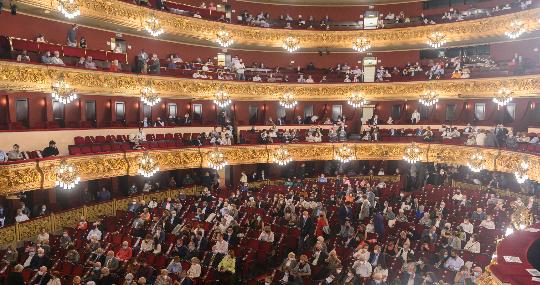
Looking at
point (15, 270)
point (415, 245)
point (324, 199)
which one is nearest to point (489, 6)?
point (324, 199)

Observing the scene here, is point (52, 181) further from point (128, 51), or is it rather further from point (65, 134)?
point (128, 51)

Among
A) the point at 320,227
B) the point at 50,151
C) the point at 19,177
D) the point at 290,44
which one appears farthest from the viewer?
the point at 290,44

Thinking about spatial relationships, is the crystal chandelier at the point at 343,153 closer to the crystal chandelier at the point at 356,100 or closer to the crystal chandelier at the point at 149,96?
the crystal chandelier at the point at 356,100

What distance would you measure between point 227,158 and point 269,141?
2574mm

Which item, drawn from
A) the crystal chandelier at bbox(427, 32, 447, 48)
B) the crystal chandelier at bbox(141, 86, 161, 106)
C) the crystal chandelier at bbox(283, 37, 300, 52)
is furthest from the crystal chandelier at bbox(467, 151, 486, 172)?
the crystal chandelier at bbox(141, 86, 161, 106)

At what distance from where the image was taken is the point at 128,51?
2203 centimetres

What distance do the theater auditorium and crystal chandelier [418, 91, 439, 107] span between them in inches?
7.9

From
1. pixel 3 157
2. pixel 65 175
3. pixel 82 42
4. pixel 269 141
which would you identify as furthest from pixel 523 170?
pixel 82 42

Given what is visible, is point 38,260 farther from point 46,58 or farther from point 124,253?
point 46,58

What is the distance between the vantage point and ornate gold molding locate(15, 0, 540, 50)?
63.1 feet

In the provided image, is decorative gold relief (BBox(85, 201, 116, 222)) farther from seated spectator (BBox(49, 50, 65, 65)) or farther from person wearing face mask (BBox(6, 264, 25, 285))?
person wearing face mask (BBox(6, 264, 25, 285))

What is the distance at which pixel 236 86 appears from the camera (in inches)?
977

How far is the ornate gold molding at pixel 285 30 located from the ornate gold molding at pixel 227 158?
20.4ft

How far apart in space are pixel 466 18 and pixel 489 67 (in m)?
3.40
